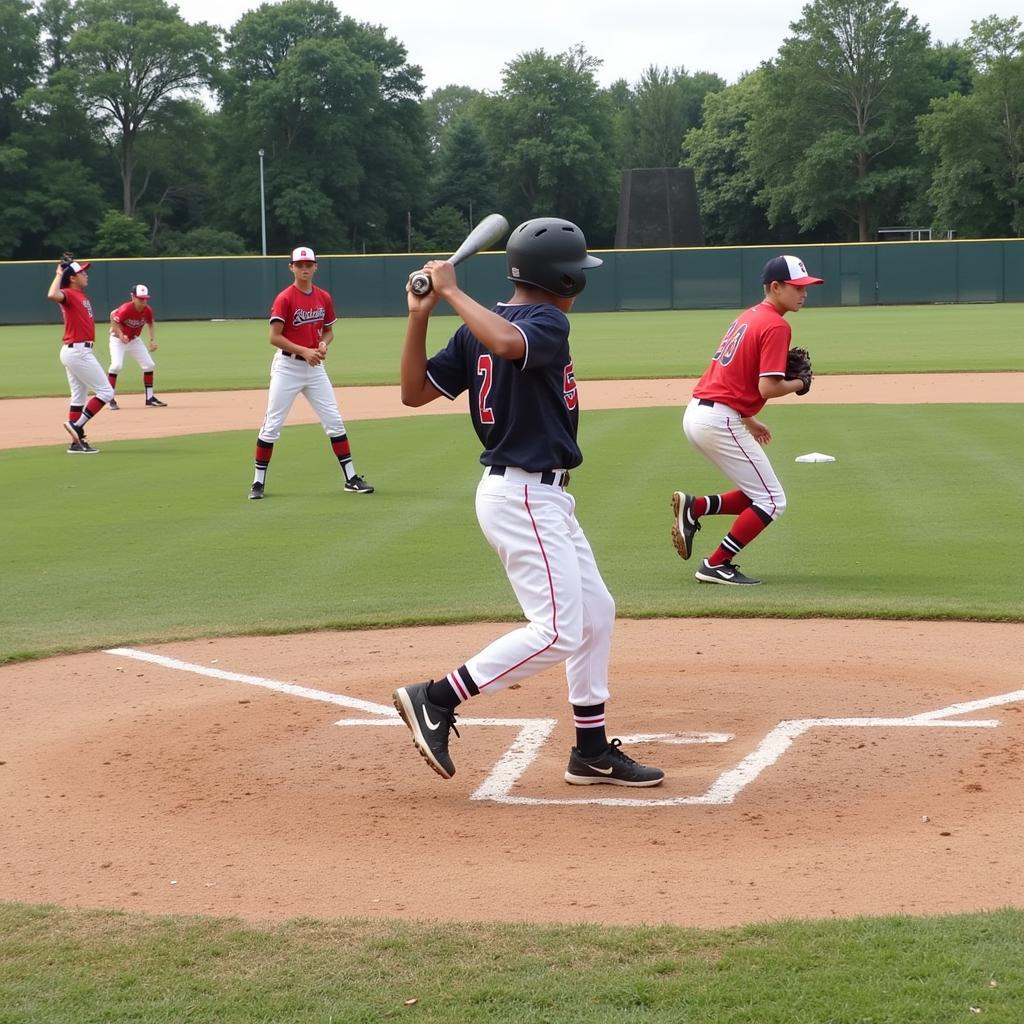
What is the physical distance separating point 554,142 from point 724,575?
97.6m

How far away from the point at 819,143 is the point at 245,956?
89.0 metres

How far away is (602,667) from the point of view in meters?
5.47

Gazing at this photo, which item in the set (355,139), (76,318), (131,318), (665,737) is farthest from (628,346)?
(355,139)

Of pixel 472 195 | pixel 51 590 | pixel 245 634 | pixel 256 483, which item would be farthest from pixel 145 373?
pixel 472 195

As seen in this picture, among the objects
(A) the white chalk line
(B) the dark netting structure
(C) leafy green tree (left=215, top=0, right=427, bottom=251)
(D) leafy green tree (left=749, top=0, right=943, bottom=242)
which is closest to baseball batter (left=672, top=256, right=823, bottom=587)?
(A) the white chalk line

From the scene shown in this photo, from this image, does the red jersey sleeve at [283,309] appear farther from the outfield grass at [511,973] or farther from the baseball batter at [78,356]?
the outfield grass at [511,973]

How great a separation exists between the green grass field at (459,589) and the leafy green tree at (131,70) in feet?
215

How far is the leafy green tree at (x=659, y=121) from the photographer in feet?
413

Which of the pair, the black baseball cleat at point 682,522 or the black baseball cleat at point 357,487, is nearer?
the black baseball cleat at point 682,522

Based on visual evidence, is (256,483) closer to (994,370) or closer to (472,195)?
(994,370)

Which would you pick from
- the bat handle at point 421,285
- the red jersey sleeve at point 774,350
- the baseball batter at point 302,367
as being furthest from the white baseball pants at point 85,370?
the bat handle at point 421,285

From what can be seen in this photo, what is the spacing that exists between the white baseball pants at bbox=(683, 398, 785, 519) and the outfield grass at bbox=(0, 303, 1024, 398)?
16919 millimetres

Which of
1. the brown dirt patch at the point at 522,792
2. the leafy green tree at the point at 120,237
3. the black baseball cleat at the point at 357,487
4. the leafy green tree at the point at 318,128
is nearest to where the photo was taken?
the brown dirt patch at the point at 522,792

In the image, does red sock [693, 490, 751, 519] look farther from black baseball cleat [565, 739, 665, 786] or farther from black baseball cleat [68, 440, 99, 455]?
black baseball cleat [68, 440, 99, 455]
